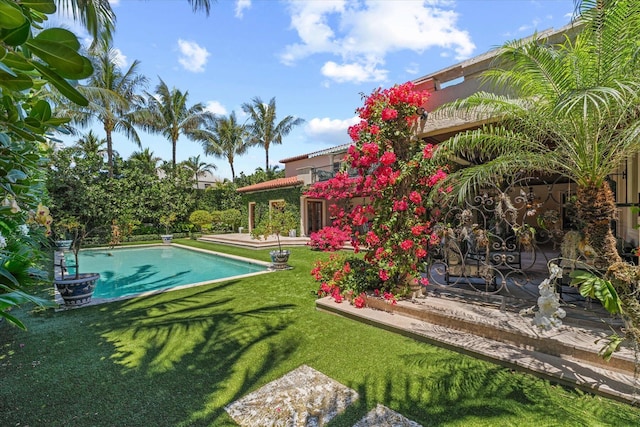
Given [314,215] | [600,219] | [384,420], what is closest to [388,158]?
[600,219]

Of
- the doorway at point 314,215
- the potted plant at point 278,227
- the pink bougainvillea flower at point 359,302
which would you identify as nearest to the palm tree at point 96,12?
the potted plant at point 278,227

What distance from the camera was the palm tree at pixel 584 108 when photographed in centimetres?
372

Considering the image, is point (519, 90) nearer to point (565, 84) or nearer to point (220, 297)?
point (565, 84)

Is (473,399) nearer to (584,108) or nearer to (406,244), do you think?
(406,244)

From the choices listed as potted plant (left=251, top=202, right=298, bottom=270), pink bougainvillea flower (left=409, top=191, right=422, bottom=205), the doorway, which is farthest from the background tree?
pink bougainvillea flower (left=409, top=191, right=422, bottom=205)

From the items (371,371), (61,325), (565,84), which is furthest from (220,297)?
(565,84)

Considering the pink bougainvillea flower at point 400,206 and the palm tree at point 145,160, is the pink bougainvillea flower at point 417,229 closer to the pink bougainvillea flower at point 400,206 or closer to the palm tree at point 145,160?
the pink bougainvillea flower at point 400,206

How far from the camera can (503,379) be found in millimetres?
4039

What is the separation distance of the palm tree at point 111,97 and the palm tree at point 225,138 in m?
8.39

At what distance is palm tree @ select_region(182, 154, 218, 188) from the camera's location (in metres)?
36.2

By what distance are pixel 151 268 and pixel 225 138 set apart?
76.0 feet

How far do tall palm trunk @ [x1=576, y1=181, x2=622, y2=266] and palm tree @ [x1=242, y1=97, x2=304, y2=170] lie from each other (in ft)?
113

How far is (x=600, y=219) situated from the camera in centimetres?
404

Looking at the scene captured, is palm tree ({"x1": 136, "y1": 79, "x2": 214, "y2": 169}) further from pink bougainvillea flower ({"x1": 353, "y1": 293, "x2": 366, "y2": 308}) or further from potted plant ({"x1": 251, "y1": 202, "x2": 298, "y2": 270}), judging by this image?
pink bougainvillea flower ({"x1": 353, "y1": 293, "x2": 366, "y2": 308})
